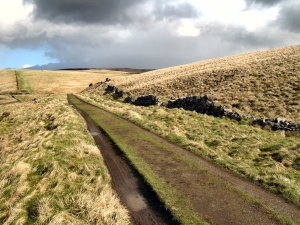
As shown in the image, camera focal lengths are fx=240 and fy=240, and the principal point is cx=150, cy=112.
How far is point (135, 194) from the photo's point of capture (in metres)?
10.2

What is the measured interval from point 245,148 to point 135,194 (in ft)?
33.6

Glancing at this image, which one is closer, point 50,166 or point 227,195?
point 227,195

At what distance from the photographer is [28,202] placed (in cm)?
980

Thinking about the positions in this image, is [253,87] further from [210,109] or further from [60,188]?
[60,188]

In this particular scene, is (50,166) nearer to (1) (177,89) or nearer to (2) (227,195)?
(2) (227,195)

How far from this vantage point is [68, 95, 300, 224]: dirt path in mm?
8625

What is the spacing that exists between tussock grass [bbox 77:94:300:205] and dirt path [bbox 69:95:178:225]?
5.10 metres

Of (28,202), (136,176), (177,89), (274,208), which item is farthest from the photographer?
(177,89)

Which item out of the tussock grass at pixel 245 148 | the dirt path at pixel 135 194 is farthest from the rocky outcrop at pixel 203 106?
the dirt path at pixel 135 194

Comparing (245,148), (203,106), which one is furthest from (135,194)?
(203,106)

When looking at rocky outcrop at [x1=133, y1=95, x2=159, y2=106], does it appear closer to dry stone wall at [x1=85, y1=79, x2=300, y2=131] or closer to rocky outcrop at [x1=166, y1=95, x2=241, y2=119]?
dry stone wall at [x1=85, y1=79, x2=300, y2=131]

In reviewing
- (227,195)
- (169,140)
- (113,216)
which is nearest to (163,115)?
(169,140)

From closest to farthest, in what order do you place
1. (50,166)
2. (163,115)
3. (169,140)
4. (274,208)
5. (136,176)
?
1. (274,208)
2. (136,176)
3. (50,166)
4. (169,140)
5. (163,115)

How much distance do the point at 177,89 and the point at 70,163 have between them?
4105 cm
